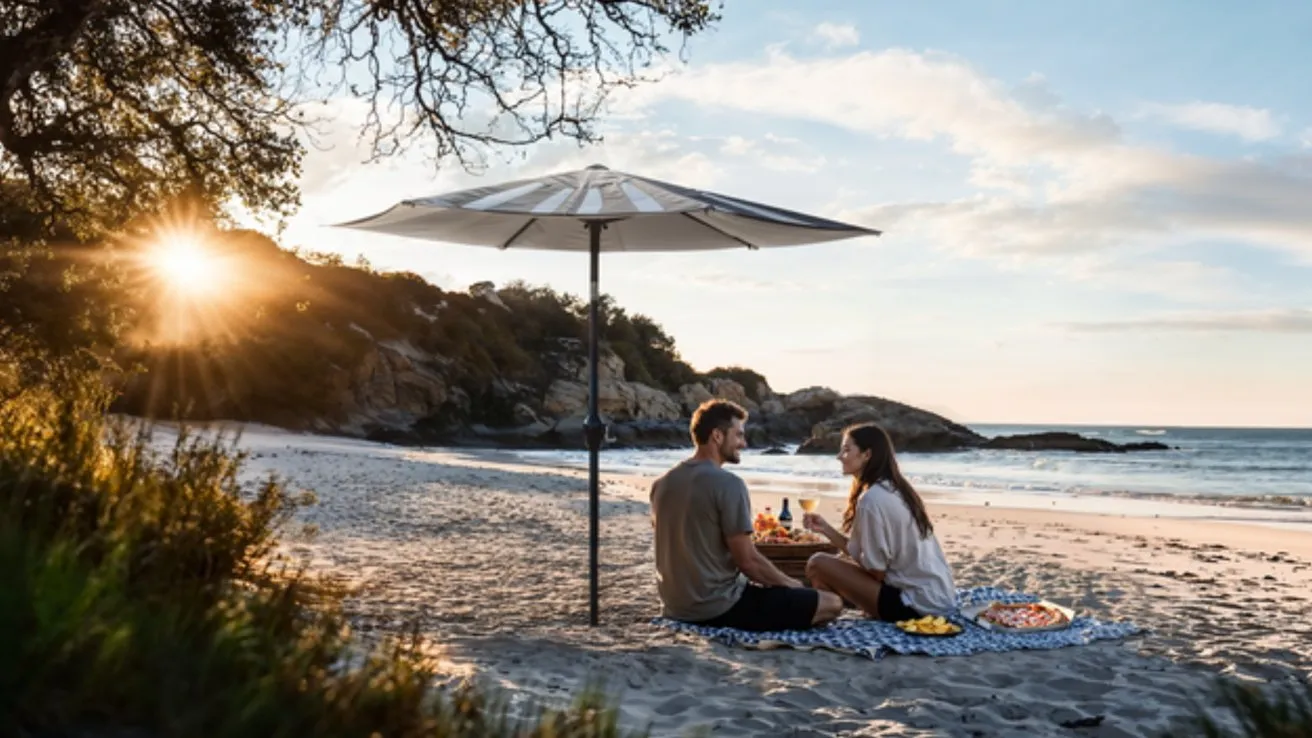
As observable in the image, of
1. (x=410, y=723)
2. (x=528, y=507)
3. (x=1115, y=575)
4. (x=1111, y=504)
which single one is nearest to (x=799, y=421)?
(x=1111, y=504)

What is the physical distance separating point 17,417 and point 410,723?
398cm

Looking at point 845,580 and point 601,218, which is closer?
point 601,218

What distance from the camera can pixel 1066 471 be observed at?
135ft

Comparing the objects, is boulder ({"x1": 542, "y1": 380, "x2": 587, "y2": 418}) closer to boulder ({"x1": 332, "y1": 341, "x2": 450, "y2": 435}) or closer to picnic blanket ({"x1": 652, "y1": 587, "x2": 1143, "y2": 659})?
boulder ({"x1": 332, "y1": 341, "x2": 450, "y2": 435})

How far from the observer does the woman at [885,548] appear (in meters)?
7.00

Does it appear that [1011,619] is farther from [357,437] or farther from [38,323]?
[357,437]

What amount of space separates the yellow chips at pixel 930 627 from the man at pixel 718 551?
456 mm

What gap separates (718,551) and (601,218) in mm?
2137

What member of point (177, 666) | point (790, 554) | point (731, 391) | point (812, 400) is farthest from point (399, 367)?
point (177, 666)

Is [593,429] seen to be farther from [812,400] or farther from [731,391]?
[731,391]

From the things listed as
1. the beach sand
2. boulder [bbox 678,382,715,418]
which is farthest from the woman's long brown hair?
boulder [bbox 678,382,715,418]

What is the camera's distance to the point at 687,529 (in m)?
6.68

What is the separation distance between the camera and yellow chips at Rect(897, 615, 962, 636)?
6840 millimetres

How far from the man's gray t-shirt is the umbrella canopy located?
5.19 feet
